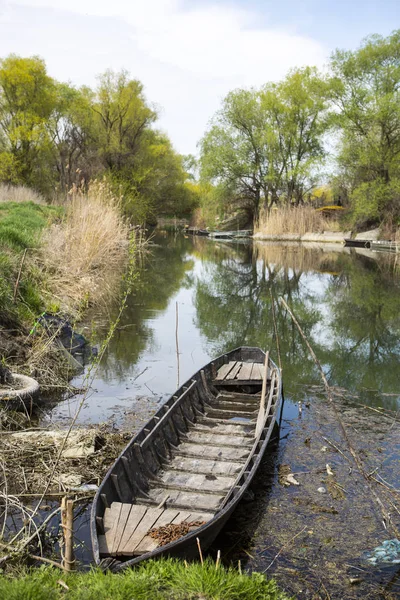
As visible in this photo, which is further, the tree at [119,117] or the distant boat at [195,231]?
the distant boat at [195,231]

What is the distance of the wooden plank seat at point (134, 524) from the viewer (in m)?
3.97

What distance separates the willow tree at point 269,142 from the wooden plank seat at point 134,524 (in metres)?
46.2

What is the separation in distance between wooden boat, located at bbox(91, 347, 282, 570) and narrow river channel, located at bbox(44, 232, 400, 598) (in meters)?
0.39

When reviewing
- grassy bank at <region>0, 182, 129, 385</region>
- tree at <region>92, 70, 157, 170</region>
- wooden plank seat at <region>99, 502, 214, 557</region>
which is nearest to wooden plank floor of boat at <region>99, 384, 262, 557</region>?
wooden plank seat at <region>99, 502, 214, 557</region>

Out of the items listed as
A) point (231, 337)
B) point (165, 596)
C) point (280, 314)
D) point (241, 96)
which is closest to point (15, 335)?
point (231, 337)

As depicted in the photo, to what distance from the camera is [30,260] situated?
12.1 m

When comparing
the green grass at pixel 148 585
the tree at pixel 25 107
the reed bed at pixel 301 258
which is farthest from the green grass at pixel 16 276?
the tree at pixel 25 107

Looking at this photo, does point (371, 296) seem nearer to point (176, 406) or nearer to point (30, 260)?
point (30, 260)

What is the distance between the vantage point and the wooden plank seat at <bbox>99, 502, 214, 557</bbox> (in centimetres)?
397

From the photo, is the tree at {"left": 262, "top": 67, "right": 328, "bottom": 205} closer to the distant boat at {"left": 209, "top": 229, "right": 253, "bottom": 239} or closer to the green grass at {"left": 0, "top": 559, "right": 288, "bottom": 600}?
the distant boat at {"left": 209, "top": 229, "right": 253, "bottom": 239}

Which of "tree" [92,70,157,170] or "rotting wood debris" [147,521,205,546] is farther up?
"tree" [92,70,157,170]

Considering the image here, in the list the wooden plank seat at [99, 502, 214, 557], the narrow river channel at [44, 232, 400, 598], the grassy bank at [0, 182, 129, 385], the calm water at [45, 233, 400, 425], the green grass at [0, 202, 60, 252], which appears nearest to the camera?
the wooden plank seat at [99, 502, 214, 557]

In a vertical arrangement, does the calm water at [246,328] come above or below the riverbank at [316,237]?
below

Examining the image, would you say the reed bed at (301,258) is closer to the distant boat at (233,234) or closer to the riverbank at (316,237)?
the riverbank at (316,237)
